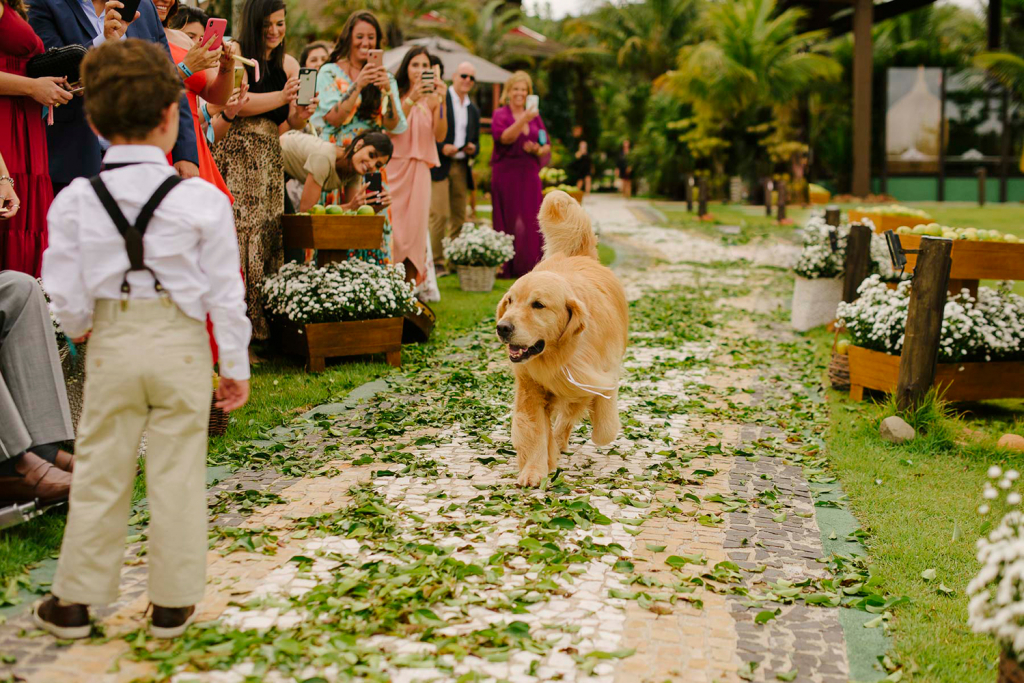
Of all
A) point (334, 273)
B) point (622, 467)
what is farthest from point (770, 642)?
point (334, 273)

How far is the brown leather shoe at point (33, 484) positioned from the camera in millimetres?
4012

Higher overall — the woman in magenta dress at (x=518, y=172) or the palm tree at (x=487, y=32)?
the palm tree at (x=487, y=32)

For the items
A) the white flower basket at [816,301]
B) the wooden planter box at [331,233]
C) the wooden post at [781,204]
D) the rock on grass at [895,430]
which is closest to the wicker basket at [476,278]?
the white flower basket at [816,301]

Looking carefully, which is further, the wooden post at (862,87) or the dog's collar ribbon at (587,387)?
the wooden post at (862,87)

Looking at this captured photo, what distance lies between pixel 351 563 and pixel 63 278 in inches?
65.8

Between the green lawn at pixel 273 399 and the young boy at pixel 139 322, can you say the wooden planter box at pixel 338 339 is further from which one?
the young boy at pixel 139 322

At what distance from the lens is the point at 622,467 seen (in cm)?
550

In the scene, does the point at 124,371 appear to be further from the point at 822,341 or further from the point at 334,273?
the point at 822,341

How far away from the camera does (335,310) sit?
744cm

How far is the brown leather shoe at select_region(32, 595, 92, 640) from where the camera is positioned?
Result: 3152 millimetres

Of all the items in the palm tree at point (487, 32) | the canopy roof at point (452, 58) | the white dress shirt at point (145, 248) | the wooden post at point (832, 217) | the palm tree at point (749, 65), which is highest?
the palm tree at point (487, 32)

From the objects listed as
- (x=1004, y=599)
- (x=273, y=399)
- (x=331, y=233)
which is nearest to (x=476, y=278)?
(x=331, y=233)

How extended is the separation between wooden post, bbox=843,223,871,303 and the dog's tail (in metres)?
4.12

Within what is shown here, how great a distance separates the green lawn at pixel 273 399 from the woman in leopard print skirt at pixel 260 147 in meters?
0.70
